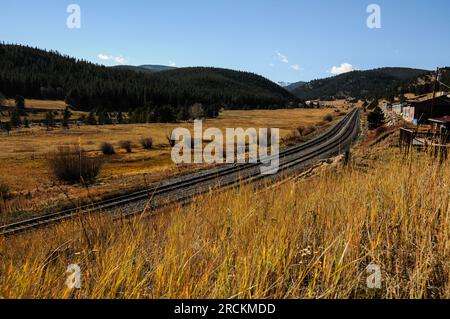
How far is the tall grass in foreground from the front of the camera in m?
1.90

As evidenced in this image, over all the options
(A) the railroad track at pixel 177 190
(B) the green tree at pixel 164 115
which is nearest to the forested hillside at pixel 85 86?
(B) the green tree at pixel 164 115

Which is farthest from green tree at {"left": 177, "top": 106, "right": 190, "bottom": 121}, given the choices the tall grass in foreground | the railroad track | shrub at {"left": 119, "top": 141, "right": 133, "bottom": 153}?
the tall grass in foreground

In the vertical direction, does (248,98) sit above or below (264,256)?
above

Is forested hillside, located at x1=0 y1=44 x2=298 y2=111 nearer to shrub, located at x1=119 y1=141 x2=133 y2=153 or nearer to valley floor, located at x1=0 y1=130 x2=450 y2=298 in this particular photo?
shrub, located at x1=119 y1=141 x2=133 y2=153

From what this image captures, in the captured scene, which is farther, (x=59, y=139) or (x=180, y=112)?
(x=180, y=112)

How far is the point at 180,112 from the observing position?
104750mm

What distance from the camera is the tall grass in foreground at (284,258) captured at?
1898 millimetres

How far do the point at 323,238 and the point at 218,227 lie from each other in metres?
0.94
